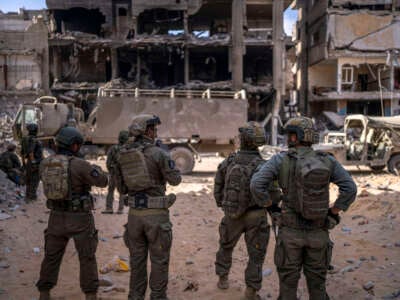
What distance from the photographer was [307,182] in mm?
3166

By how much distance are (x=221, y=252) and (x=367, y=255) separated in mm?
2421

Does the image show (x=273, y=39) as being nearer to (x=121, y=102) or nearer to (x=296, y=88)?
(x=296, y=88)

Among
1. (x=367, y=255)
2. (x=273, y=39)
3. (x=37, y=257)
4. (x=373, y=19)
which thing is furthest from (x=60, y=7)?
(x=367, y=255)

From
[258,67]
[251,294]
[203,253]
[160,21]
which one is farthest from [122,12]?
[251,294]

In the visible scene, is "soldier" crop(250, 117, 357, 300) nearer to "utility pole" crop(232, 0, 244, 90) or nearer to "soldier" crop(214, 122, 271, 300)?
"soldier" crop(214, 122, 271, 300)

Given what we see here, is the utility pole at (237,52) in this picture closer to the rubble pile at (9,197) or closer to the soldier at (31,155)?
the rubble pile at (9,197)

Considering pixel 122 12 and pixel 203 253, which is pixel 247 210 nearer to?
pixel 203 253

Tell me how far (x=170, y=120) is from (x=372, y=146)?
623 cm

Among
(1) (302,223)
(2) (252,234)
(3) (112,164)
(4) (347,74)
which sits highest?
(4) (347,74)

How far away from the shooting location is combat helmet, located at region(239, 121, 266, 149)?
4086mm

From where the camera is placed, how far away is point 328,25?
75.3 ft

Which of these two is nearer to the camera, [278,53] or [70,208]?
[70,208]

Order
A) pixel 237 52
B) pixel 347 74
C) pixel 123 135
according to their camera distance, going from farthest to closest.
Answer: pixel 347 74 < pixel 237 52 < pixel 123 135

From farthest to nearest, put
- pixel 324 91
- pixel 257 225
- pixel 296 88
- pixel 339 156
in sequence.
Answer: 1. pixel 296 88
2. pixel 324 91
3. pixel 339 156
4. pixel 257 225
